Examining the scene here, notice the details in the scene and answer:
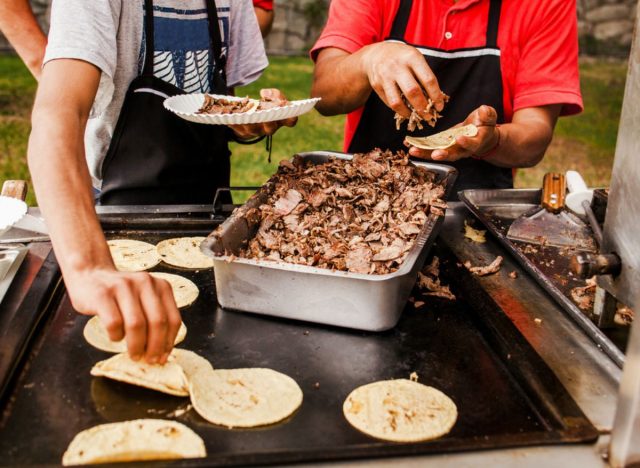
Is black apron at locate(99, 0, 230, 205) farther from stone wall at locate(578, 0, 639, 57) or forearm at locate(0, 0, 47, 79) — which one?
stone wall at locate(578, 0, 639, 57)

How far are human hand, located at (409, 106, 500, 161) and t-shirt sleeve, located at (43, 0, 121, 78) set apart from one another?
110 cm

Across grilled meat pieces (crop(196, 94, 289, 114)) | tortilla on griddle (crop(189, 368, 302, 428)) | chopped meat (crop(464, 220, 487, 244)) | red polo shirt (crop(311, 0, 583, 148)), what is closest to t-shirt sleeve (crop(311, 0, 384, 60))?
red polo shirt (crop(311, 0, 583, 148))

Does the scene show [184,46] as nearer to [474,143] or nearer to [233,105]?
[233,105]

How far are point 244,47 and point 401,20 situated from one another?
76cm

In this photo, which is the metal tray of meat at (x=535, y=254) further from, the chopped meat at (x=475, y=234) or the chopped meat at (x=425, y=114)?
the chopped meat at (x=425, y=114)

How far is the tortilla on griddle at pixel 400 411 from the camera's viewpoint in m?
1.54

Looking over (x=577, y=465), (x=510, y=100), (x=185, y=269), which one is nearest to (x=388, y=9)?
(x=510, y=100)

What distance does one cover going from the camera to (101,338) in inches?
73.3

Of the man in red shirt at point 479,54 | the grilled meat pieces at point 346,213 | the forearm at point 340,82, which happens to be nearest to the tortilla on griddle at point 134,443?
the grilled meat pieces at point 346,213

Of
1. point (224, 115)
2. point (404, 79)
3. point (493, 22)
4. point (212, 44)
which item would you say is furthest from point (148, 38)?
point (493, 22)

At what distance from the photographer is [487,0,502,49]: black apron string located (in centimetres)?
296

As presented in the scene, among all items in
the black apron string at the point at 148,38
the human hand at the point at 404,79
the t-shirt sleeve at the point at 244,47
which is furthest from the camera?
the t-shirt sleeve at the point at 244,47

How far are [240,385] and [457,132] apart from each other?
1.32 meters

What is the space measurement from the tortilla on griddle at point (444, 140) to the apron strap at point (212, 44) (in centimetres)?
97
